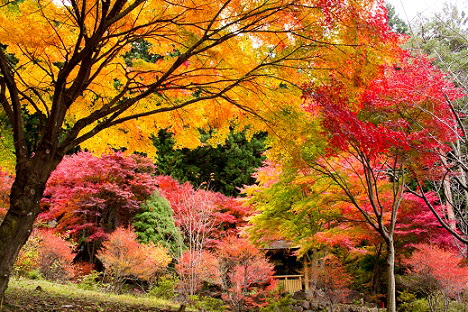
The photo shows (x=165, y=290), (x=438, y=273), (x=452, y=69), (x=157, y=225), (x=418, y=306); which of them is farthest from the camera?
(x=157, y=225)

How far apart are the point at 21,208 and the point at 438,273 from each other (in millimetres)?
8861

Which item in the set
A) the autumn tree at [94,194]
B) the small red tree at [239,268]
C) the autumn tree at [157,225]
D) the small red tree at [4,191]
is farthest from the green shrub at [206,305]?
the small red tree at [4,191]

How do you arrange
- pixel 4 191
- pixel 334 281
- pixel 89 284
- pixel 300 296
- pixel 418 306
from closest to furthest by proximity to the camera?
pixel 334 281 → pixel 418 306 → pixel 89 284 → pixel 4 191 → pixel 300 296

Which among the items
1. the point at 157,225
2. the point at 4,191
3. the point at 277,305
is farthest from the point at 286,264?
the point at 4,191

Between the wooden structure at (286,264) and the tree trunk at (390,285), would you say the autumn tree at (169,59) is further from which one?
the wooden structure at (286,264)

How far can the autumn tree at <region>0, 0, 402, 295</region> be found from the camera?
136 inches

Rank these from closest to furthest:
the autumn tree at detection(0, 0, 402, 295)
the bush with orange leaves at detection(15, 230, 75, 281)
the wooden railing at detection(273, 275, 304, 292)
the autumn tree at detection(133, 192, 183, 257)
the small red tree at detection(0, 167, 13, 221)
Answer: the autumn tree at detection(0, 0, 402, 295), the bush with orange leaves at detection(15, 230, 75, 281), the small red tree at detection(0, 167, 13, 221), the autumn tree at detection(133, 192, 183, 257), the wooden railing at detection(273, 275, 304, 292)

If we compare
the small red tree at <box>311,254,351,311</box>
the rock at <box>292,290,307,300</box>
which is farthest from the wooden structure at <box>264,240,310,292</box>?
the small red tree at <box>311,254,351,311</box>

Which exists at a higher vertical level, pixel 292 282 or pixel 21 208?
pixel 21 208

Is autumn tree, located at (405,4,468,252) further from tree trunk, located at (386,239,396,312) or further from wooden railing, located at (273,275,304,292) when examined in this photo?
wooden railing, located at (273,275,304,292)

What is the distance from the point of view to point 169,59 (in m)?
4.88

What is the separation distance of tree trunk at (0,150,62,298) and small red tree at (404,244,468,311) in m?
8.62

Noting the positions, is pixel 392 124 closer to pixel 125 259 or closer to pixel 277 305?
pixel 277 305

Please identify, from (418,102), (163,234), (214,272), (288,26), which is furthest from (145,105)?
(163,234)
